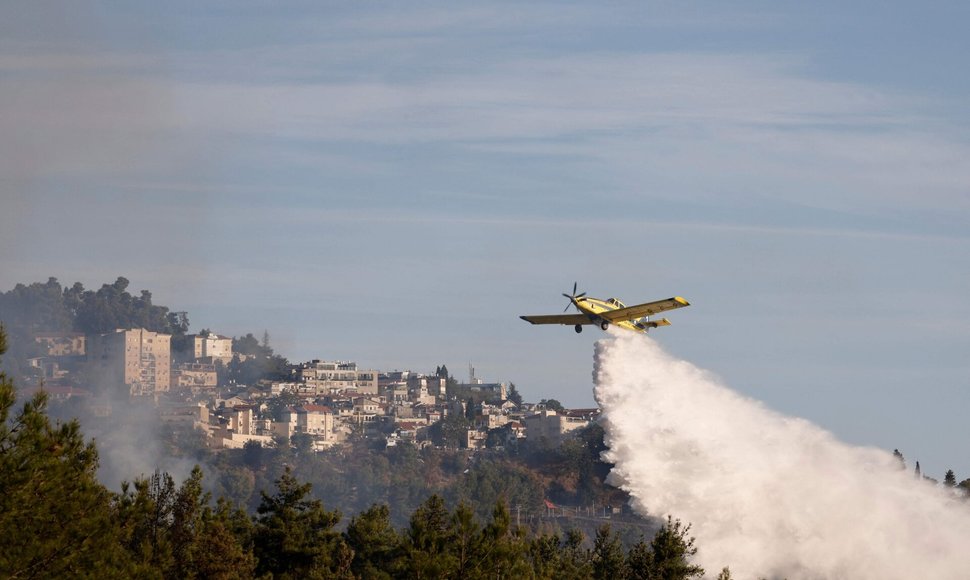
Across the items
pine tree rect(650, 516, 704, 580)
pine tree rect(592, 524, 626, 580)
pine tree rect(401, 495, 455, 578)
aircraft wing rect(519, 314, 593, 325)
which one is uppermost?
aircraft wing rect(519, 314, 593, 325)

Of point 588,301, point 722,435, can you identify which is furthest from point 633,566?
point 722,435

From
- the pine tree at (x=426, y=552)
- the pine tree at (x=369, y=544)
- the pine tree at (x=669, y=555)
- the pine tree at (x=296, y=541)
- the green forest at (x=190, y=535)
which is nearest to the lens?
the green forest at (x=190, y=535)

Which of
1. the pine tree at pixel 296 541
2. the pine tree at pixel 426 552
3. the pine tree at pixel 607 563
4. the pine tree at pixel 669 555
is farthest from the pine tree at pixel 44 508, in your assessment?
the pine tree at pixel 607 563

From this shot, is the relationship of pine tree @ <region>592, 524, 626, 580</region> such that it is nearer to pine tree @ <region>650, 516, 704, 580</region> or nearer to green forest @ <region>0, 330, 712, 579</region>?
green forest @ <region>0, 330, 712, 579</region>

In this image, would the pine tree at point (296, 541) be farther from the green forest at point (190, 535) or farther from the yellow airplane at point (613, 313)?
the yellow airplane at point (613, 313)

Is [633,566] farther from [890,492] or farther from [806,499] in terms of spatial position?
[890,492]

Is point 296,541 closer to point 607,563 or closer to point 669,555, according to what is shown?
point 669,555

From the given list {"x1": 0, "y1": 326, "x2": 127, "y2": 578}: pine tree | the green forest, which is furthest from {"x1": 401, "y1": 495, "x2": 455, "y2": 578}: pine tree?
{"x1": 0, "y1": 326, "x2": 127, "y2": 578}: pine tree
